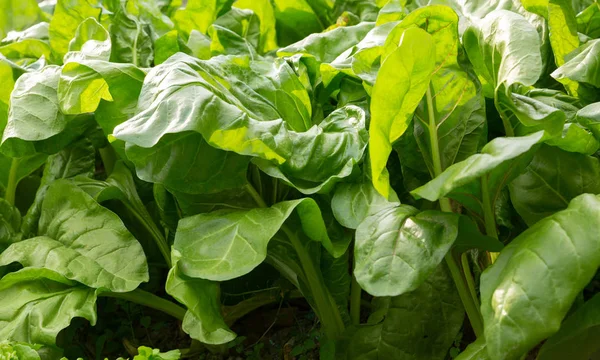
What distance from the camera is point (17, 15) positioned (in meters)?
1.56

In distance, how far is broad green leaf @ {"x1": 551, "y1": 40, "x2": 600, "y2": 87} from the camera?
2.80 ft

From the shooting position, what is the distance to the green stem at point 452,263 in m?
0.86

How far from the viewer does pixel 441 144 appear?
0.89 meters

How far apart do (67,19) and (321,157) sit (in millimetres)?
631

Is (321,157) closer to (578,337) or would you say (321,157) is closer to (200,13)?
(578,337)

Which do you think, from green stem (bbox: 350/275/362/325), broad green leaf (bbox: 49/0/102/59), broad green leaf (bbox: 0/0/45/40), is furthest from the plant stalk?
broad green leaf (bbox: 0/0/45/40)

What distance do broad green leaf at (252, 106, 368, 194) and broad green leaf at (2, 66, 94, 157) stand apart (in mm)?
291

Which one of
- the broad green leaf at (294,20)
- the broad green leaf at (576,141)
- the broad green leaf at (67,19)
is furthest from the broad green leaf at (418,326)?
the broad green leaf at (67,19)

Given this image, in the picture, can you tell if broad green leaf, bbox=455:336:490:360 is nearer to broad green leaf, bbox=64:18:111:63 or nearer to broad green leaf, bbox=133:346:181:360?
broad green leaf, bbox=133:346:181:360

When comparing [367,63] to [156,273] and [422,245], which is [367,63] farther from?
[156,273]

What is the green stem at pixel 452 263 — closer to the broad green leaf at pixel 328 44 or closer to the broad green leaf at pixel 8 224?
the broad green leaf at pixel 328 44

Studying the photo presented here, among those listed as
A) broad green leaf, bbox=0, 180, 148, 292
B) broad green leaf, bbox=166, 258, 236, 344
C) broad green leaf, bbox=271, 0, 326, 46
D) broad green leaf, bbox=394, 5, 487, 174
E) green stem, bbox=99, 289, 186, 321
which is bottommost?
green stem, bbox=99, 289, 186, 321

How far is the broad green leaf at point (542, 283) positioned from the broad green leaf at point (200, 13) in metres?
0.84

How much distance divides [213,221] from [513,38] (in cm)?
39
